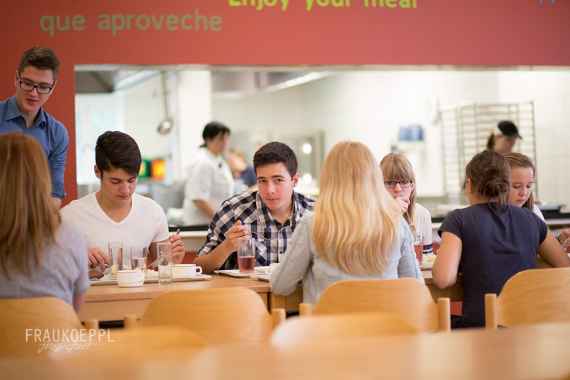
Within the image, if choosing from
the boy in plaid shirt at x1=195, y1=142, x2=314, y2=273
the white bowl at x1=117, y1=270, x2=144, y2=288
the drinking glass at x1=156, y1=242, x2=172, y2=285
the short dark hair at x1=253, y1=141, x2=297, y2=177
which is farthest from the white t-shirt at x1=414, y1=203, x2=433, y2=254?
the white bowl at x1=117, y1=270, x2=144, y2=288

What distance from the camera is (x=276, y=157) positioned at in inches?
170

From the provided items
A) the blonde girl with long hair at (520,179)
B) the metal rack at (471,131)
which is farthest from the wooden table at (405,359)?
the metal rack at (471,131)

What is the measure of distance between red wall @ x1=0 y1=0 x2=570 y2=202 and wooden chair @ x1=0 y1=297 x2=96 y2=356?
321 cm

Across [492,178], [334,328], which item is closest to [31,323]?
[334,328]

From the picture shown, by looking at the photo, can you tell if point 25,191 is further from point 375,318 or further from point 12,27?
point 12,27

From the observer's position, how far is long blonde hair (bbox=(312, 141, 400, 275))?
11.3ft

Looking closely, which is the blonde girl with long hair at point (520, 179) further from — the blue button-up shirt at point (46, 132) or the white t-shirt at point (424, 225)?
the blue button-up shirt at point (46, 132)

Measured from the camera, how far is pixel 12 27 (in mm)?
5828

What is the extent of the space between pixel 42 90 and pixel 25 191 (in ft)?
5.75

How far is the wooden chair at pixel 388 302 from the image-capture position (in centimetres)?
315

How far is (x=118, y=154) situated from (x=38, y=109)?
2.96 ft

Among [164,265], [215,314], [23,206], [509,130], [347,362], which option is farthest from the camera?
[509,130]

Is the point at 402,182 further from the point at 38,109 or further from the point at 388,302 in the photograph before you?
the point at 38,109

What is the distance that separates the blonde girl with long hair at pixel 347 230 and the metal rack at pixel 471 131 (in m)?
5.02
